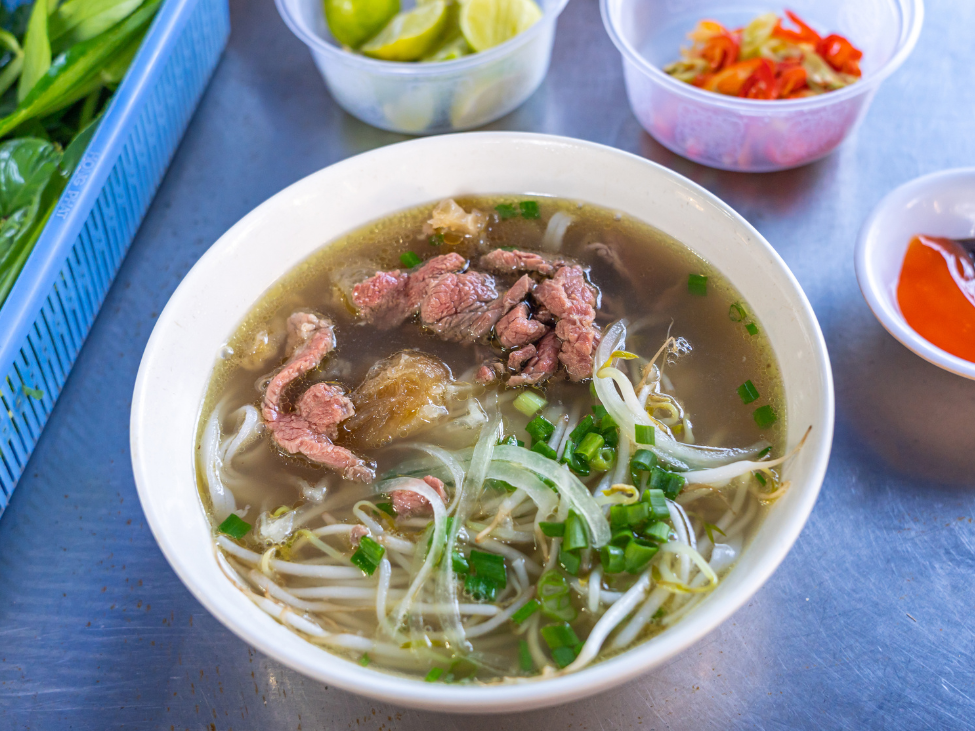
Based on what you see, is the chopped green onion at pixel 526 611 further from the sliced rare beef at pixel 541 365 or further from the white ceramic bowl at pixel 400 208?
the sliced rare beef at pixel 541 365

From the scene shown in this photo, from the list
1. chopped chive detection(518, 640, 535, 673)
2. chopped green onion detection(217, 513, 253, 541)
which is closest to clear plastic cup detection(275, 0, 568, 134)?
chopped green onion detection(217, 513, 253, 541)

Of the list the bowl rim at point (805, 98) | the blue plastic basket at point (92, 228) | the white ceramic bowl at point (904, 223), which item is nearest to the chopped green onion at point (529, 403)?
the white ceramic bowl at point (904, 223)

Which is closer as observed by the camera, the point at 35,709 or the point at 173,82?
the point at 35,709

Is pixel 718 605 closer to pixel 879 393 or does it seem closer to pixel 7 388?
pixel 879 393

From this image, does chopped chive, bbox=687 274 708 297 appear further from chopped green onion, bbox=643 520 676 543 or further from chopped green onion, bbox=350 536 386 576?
chopped green onion, bbox=350 536 386 576

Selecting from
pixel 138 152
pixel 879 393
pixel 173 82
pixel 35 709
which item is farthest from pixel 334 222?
pixel 879 393

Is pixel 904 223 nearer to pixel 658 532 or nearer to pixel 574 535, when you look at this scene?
pixel 658 532
